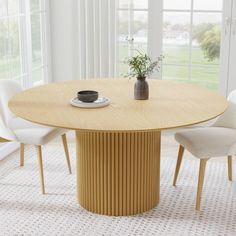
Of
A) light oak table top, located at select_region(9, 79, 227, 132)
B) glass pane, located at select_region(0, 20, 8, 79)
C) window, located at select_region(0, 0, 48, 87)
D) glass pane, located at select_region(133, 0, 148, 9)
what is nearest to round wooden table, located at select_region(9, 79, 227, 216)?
light oak table top, located at select_region(9, 79, 227, 132)

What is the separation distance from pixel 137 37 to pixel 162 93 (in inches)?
73.6

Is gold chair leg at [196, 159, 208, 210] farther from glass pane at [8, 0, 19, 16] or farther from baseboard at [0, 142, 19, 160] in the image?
glass pane at [8, 0, 19, 16]

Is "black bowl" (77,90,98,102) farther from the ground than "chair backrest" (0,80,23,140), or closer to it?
farther from the ground

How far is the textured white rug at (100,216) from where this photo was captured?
375cm

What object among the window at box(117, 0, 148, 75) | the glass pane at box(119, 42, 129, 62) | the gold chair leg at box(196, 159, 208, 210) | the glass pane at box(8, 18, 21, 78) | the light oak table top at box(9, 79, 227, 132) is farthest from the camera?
the glass pane at box(119, 42, 129, 62)

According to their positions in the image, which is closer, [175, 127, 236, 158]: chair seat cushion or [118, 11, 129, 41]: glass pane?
[175, 127, 236, 158]: chair seat cushion

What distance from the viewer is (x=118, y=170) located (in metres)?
3.84

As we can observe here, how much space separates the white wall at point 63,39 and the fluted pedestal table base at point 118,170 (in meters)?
2.26

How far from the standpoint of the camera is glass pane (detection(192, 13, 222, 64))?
5688 millimetres

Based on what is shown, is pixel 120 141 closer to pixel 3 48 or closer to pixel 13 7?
pixel 3 48

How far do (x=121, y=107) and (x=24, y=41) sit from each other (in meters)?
2.00

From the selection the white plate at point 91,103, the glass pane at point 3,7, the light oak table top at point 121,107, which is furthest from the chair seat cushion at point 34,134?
the glass pane at point 3,7

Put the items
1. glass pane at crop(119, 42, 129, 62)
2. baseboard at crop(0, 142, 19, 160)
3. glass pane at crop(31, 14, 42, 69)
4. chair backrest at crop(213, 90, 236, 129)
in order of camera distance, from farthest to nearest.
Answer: glass pane at crop(119, 42, 129, 62), glass pane at crop(31, 14, 42, 69), baseboard at crop(0, 142, 19, 160), chair backrest at crop(213, 90, 236, 129)

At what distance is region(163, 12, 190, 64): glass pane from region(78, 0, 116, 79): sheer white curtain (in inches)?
21.3
